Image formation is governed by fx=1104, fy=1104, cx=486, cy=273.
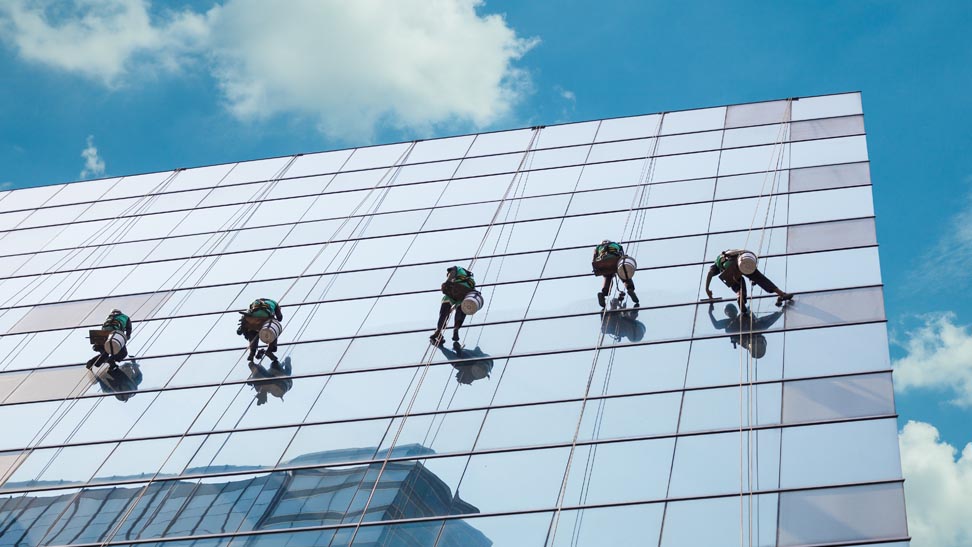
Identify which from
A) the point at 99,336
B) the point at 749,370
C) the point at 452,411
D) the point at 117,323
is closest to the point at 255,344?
the point at 117,323

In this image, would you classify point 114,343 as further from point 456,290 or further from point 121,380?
point 456,290

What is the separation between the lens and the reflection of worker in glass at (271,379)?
21562 millimetres

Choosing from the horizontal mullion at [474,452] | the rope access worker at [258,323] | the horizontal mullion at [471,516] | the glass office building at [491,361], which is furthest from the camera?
the rope access worker at [258,323]

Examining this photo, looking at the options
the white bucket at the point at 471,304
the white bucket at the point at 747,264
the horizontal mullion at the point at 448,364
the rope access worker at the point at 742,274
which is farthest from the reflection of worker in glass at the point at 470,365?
the white bucket at the point at 747,264

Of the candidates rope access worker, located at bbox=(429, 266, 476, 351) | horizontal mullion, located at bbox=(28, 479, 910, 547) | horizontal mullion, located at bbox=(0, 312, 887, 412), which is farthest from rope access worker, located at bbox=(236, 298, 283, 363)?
horizontal mullion, located at bbox=(28, 479, 910, 547)

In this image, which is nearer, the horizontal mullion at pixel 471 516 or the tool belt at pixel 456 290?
the horizontal mullion at pixel 471 516

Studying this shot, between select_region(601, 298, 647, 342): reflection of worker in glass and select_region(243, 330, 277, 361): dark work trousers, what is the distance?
22.4 feet

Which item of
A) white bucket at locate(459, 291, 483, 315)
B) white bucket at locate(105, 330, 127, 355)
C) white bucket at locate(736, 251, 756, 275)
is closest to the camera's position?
white bucket at locate(736, 251, 756, 275)

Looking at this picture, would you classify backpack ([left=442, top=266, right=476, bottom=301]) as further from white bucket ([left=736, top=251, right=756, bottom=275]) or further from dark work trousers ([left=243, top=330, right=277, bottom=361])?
white bucket ([left=736, top=251, right=756, bottom=275])

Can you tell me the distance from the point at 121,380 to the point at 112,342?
2.74 feet

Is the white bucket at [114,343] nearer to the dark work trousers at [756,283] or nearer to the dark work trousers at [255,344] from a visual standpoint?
the dark work trousers at [255,344]

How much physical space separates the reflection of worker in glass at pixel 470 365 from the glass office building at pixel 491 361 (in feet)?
0.19

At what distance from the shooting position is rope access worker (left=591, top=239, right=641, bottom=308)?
2150 cm

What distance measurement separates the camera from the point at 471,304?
832 inches
